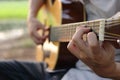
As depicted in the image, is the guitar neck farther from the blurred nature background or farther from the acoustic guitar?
the blurred nature background

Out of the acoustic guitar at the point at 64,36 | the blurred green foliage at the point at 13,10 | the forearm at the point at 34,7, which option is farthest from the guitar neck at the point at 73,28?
the blurred green foliage at the point at 13,10

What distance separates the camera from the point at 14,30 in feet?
15.3

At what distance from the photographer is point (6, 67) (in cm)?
155

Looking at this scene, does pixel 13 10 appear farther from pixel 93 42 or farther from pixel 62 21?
pixel 93 42

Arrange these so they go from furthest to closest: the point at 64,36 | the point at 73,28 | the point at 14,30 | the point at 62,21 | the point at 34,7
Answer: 1. the point at 14,30
2. the point at 34,7
3. the point at 62,21
4. the point at 64,36
5. the point at 73,28

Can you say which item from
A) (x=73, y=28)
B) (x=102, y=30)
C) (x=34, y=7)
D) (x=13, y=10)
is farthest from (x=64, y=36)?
(x=13, y=10)

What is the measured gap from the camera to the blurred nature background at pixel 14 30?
167 inches

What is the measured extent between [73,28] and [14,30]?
3.44 metres

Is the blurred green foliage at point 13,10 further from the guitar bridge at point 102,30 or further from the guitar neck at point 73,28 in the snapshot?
the guitar bridge at point 102,30

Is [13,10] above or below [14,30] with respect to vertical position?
above

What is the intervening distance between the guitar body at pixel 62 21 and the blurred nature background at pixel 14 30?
2416 mm

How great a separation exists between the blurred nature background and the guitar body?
95.1 inches

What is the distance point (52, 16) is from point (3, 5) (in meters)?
2.84

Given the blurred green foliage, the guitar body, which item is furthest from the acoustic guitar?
the blurred green foliage
